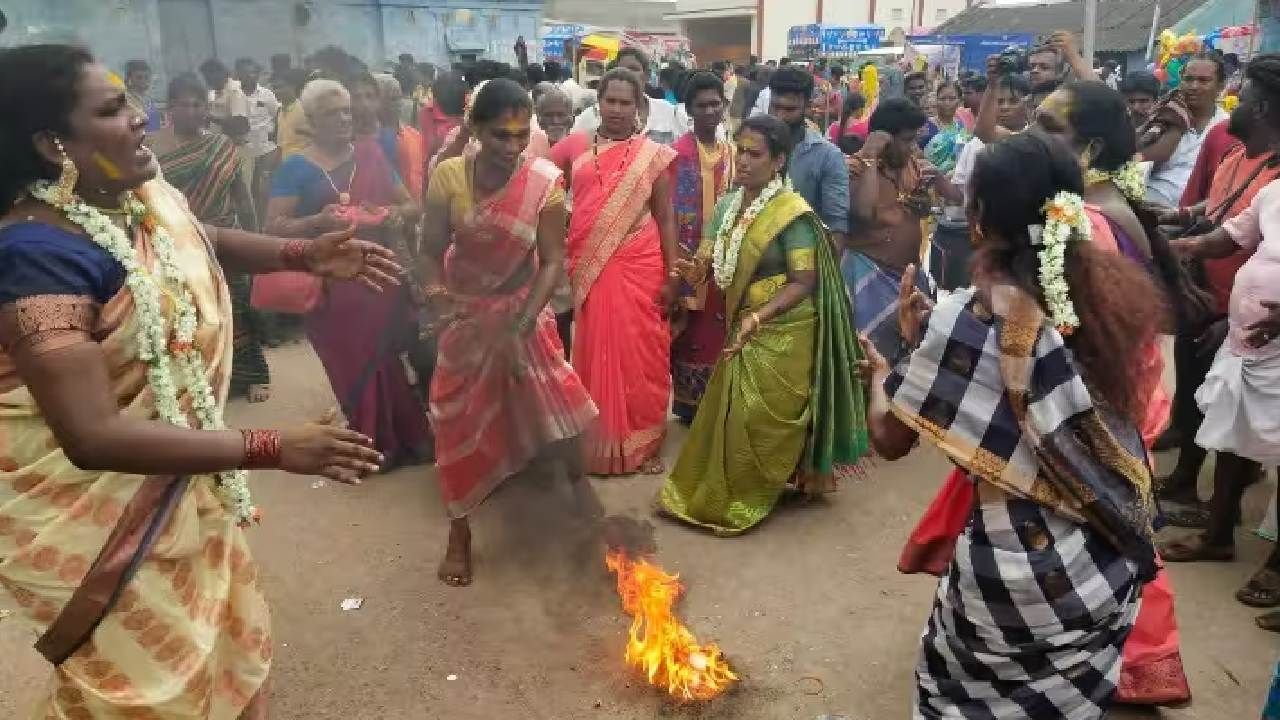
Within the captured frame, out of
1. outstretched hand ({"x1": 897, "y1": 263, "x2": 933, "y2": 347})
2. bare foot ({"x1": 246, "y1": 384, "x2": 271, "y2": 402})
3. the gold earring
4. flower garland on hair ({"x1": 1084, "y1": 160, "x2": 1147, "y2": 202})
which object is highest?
the gold earring

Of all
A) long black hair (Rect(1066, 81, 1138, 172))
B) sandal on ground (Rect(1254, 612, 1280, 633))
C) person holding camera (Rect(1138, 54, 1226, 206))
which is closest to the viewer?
long black hair (Rect(1066, 81, 1138, 172))

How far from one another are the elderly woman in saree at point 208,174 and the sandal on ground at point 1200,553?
514 cm

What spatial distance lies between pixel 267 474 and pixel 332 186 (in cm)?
154

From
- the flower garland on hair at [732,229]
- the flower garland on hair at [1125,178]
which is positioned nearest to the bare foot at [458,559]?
the flower garland on hair at [732,229]

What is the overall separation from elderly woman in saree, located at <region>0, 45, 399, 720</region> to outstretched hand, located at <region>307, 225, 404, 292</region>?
0.31 metres

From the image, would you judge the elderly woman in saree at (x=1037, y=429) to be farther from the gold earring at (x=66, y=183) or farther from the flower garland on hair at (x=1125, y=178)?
the gold earring at (x=66, y=183)

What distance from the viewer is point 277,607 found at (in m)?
3.72

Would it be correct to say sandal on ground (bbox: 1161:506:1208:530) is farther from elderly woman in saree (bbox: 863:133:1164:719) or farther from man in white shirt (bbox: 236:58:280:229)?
man in white shirt (bbox: 236:58:280:229)

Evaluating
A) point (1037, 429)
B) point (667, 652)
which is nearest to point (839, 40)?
point (667, 652)

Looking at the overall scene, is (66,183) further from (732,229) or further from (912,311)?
(732,229)

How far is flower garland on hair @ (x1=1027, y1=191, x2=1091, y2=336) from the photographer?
2123mm

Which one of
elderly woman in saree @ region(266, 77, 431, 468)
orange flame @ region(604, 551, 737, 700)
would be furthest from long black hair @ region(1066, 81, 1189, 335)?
elderly woman in saree @ region(266, 77, 431, 468)

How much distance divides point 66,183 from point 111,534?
0.72 m

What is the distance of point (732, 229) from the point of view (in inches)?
169
